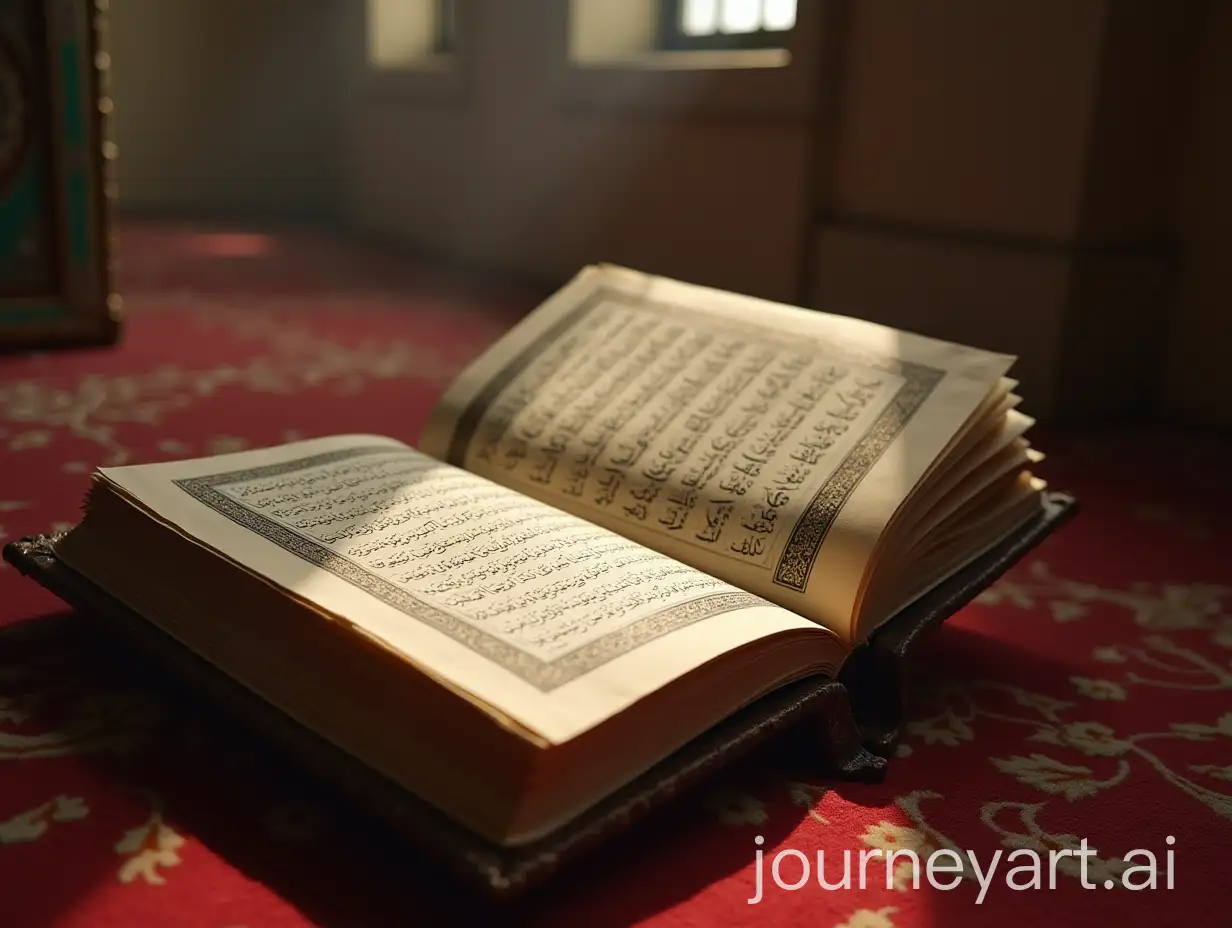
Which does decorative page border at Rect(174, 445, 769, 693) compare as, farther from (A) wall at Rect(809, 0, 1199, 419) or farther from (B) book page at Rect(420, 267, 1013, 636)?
(A) wall at Rect(809, 0, 1199, 419)

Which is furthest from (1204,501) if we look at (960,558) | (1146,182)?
(960,558)

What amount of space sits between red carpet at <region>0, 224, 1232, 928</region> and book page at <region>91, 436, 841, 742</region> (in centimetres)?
11

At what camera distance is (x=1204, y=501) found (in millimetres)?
1514

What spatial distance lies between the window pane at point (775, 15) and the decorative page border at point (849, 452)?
68.2 inches

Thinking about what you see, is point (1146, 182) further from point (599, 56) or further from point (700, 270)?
point (599, 56)

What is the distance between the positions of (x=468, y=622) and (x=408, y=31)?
3577 mm

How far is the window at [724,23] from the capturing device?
2.66m

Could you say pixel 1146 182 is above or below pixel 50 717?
above

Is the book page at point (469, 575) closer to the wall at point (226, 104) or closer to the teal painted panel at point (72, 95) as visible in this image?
the teal painted panel at point (72, 95)

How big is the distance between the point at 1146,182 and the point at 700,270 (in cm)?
98

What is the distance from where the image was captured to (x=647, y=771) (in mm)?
633

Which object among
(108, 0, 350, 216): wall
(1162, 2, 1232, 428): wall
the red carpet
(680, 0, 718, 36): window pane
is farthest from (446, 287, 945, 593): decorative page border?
(108, 0, 350, 216): wall

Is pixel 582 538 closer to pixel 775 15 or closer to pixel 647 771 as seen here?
pixel 647 771

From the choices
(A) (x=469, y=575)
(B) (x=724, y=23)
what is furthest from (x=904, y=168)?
(A) (x=469, y=575)
